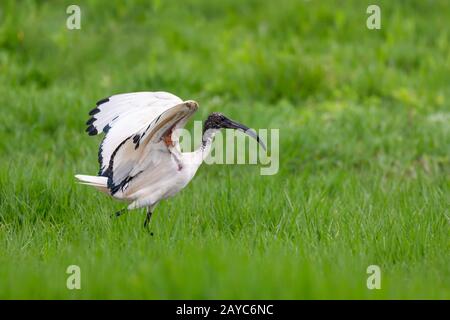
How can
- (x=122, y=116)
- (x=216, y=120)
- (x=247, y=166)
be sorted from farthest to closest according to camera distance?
(x=247, y=166), (x=216, y=120), (x=122, y=116)

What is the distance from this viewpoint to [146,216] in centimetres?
577

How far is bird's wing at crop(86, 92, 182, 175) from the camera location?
5.36 meters

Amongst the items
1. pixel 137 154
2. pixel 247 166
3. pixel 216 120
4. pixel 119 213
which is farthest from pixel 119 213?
pixel 247 166

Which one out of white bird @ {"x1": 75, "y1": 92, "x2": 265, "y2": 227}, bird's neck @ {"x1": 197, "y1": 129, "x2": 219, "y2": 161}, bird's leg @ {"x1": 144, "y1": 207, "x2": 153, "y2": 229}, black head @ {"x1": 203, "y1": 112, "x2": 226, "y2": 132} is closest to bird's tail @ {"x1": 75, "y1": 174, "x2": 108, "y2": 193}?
white bird @ {"x1": 75, "y1": 92, "x2": 265, "y2": 227}

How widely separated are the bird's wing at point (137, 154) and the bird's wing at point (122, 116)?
0.06m

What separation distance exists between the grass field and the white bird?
9.8 inches

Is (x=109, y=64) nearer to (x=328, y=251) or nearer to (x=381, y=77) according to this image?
(x=381, y=77)

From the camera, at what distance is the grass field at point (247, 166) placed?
4.55 m

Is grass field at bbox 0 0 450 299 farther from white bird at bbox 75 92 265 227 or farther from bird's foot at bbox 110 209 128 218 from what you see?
white bird at bbox 75 92 265 227

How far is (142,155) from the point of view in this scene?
213 inches

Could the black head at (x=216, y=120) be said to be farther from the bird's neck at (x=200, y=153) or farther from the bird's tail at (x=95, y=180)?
the bird's tail at (x=95, y=180)

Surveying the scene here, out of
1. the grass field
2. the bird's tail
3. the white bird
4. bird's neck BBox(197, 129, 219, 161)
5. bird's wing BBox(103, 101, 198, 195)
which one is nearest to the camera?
the grass field

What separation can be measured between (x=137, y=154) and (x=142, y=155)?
34 millimetres

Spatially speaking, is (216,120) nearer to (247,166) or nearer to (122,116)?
A: (122,116)
